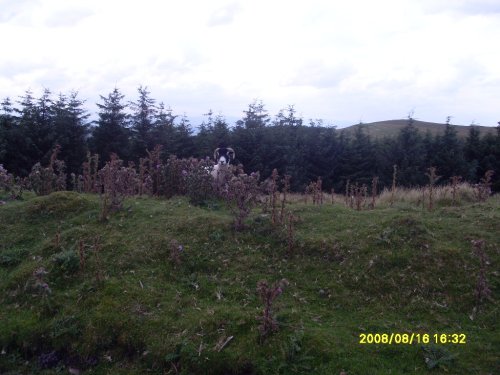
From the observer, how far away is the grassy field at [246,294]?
4.24m

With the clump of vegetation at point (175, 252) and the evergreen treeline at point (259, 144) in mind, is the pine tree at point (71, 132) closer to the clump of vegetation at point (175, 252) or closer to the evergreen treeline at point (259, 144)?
the evergreen treeline at point (259, 144)

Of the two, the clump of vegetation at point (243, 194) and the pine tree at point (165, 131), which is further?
the pine tree at point (165, 131)

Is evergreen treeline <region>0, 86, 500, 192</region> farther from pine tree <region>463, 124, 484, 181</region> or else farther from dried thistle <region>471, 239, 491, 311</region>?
dried thistle <region>471, 239, 491, 311</region>

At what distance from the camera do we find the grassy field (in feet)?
13.9

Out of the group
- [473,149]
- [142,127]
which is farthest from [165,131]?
[473,149]

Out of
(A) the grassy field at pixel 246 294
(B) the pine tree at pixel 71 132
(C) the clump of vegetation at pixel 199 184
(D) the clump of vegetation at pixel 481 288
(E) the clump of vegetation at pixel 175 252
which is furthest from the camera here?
(B) the pine tree at pixel 71 132

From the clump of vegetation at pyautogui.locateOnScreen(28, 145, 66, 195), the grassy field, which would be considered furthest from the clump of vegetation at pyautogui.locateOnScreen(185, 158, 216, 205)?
the clump of vegetation at pyautogui.locateOnScreen(28, 145, 66, 195)

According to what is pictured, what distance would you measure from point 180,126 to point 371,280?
24849mm

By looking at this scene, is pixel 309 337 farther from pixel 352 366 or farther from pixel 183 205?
pixel 183 205

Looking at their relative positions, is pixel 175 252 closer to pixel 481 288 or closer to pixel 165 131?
pixel 481 288

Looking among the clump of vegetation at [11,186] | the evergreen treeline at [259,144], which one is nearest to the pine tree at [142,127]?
the evergreen treeline at [259,144]
